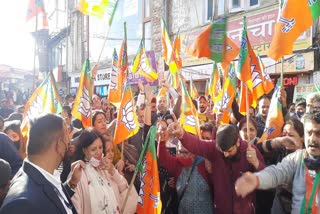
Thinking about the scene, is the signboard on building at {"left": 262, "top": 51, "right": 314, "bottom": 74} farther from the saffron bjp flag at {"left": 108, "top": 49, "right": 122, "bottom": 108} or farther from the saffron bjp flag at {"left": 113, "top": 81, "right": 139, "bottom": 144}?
the saffron bjp flag at {"left": 113, "top": 81, "right": 139, "bottom": 144}

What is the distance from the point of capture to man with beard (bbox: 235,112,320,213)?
89.2 inches

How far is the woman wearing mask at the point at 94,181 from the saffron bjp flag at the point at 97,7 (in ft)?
11.9

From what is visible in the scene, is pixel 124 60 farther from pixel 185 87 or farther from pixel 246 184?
pixel 246 184

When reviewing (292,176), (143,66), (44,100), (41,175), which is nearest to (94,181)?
(41,175)

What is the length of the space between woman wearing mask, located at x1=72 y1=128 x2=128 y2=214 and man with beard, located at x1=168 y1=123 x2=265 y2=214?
0.66m

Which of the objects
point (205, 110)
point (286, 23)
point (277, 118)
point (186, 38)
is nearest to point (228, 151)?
point (277, 118)

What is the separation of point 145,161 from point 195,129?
3.16 ft

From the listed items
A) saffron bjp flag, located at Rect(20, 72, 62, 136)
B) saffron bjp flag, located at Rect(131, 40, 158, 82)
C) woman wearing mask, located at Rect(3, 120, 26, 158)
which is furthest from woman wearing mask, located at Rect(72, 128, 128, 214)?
saffron bjp flag, located at Rect(131, 40, 158, 82)

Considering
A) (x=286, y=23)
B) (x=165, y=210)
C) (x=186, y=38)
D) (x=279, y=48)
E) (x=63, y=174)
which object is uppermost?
(x=186, y=38)

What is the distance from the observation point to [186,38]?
12570 mm

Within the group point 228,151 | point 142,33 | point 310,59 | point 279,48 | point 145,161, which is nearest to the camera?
point 228,151

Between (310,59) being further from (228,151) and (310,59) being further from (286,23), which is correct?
(228,151)

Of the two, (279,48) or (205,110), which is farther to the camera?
(205,110)

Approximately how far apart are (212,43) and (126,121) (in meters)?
1.58
